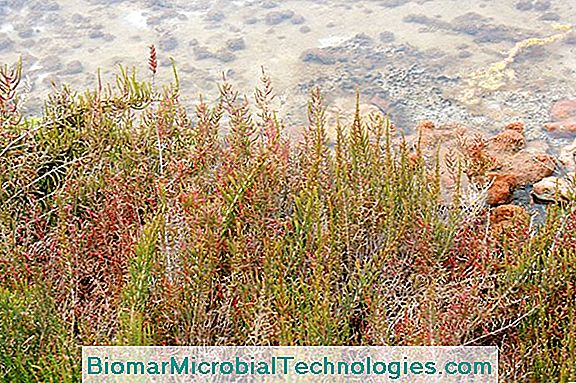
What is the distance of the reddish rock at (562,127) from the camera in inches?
241

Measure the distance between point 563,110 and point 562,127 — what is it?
0.35 m

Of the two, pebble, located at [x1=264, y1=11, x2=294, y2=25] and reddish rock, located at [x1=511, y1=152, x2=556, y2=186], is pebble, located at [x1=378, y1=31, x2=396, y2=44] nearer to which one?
pebble, located at [x1=264, y1=11, x2=294, y2=25]

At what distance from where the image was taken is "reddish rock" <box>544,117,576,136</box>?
6125mm

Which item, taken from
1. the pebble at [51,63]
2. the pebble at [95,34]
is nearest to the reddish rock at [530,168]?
the pebble at [51,63]

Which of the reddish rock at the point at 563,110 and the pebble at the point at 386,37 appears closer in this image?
the reddish rock at the point at 563,110

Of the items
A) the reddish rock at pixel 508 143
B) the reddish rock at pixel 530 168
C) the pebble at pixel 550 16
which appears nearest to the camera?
the reddish rock at pixel 530 168

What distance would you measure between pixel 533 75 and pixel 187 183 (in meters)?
5.16

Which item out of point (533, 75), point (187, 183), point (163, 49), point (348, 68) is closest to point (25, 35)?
point (163, 49)

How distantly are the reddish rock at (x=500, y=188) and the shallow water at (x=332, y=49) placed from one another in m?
1.68

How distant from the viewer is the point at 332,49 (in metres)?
8.12

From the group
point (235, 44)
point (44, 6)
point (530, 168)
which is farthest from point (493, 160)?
point (44, 6)

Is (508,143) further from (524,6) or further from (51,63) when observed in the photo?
(51,63)

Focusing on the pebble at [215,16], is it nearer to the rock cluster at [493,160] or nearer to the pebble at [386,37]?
the pebble at [386,37]

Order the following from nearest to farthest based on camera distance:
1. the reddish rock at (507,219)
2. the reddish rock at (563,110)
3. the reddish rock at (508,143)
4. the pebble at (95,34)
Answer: the reddish rock at (507,219), the reddish rock at (508,143), the reddish rock at (563,110), the pebble at (95,34)
